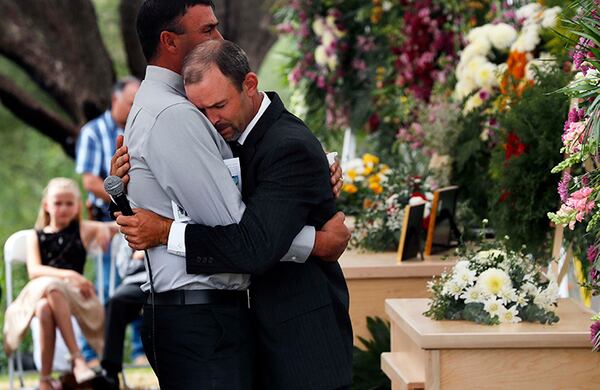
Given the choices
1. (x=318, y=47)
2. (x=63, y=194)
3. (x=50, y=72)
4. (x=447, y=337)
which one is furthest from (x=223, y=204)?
(x=50, y=72)

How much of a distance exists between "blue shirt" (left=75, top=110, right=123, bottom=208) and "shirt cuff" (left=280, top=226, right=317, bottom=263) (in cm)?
502

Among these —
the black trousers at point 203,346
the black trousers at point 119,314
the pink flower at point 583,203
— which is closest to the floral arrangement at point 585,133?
the pink flower at point 583,203

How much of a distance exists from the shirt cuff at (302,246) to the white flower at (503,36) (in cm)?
323

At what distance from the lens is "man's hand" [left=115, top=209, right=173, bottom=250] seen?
3354mm

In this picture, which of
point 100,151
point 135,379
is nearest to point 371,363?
point 135,379

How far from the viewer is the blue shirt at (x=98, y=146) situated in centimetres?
832

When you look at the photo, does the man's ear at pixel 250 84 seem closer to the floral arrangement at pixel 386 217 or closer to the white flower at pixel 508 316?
the white flower at pixel 508 316

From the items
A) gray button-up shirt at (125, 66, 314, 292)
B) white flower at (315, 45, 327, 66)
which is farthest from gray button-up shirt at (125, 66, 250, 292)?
white flower at (315, 45, 327, 66)

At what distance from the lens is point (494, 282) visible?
13.5 ft

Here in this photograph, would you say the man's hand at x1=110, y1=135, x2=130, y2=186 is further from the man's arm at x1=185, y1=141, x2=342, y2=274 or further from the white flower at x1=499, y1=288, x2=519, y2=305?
the white flower at x1=499, y1=288, x2=519, y2=305

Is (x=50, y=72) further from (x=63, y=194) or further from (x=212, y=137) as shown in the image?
(x=212, y=137)

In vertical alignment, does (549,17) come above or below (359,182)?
above

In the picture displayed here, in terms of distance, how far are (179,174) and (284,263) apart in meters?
0.39

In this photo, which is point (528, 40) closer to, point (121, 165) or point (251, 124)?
point (251, 124)
